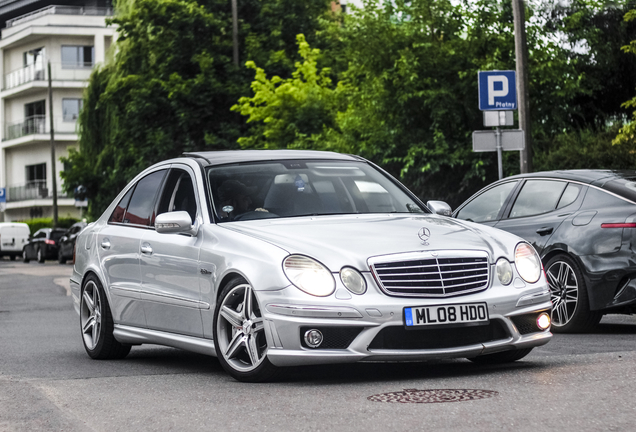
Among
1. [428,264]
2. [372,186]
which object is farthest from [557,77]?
[428,264]

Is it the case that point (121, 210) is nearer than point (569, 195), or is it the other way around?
point (121, 210)

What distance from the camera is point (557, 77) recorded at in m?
24.9

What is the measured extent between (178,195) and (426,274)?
258 cm

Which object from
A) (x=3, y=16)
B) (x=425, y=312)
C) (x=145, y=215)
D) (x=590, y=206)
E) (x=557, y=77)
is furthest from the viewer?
(x=3, y=16)

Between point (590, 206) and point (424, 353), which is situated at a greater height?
point (590, 206)

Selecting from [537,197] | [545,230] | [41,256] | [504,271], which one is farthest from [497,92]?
[41,256]

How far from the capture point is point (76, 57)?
6994 centimetres

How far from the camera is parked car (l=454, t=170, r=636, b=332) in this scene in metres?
9.64

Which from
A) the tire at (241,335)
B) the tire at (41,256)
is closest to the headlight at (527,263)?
the tire at (241,335)

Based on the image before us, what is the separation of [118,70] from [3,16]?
37294 mm

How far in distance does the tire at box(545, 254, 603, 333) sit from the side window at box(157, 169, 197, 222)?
3511 mm

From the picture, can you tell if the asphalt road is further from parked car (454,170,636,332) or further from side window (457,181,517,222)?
side window (457,181,517,222)

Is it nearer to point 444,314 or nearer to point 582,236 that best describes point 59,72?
point 582,236

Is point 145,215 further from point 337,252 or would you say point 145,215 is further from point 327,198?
point 337,252
